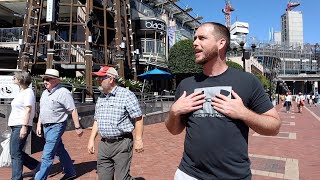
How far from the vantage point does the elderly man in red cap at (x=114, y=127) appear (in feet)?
14.1

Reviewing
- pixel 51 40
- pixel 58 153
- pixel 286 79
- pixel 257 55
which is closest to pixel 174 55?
pixel 51 40

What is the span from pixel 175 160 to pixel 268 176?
2.11 metres

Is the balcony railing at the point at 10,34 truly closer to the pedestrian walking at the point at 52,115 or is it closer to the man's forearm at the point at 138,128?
the pedestrian walking at the point at 52,115

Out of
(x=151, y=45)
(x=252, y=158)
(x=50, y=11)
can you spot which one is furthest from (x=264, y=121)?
(x=151, y=45)

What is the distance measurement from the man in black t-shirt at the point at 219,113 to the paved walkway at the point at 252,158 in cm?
404

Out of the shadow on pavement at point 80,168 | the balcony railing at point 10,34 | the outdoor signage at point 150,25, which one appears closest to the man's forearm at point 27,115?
the shadow on pavement at point 80,168

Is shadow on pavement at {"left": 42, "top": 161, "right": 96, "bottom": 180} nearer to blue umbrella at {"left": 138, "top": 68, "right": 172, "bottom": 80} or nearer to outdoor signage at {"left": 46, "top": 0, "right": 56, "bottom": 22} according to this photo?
outdoor signage at {"left": 46, "top": 0, "right": 56, "bottom": 22}

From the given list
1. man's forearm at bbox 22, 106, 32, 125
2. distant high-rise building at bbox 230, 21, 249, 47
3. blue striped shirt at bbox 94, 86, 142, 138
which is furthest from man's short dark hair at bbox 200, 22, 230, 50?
distant high-rise building at bbox 230, 21, 249, 47

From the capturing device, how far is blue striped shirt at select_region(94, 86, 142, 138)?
4328mm

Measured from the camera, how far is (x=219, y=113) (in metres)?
2.32

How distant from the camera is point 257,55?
111125 mm

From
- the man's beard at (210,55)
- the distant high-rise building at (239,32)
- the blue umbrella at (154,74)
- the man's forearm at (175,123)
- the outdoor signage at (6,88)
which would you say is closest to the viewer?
the man's beard at (210,55)

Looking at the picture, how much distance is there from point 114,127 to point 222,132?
2.21 m

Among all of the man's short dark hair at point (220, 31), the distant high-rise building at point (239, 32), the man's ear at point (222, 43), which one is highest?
the distant high-rise building at point (239, 32)
